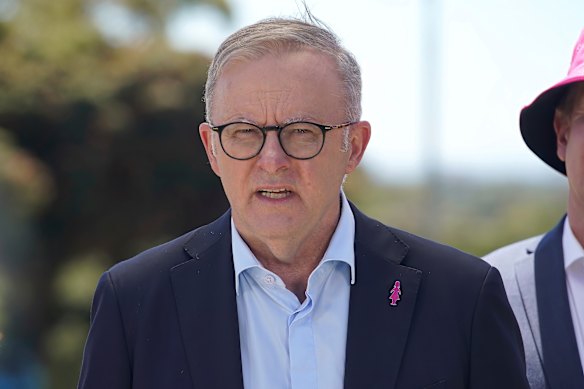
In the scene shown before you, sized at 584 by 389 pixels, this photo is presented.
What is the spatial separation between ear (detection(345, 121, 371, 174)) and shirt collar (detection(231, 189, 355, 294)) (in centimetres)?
15

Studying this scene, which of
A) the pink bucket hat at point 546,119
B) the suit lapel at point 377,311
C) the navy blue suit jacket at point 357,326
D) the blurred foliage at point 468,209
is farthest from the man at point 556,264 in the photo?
the blurred foliage at point 468,209

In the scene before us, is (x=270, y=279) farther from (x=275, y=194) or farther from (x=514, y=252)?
(x=514, y=252)

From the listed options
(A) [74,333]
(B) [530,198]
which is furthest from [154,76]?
(B) [530,198]

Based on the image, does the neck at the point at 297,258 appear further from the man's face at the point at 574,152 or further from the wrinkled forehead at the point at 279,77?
the man's face at the point at 574,152

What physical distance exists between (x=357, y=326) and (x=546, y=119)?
3.38 feet

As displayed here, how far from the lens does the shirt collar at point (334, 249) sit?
8.38ft

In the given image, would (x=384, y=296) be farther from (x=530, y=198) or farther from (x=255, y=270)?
(x=530, y=198)

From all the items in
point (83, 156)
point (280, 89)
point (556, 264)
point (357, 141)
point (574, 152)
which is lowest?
point (83, 156)

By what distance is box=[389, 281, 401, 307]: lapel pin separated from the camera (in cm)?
253

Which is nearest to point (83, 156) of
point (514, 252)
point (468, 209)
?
point (514, 252)

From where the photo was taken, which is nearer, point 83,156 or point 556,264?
point 556,264

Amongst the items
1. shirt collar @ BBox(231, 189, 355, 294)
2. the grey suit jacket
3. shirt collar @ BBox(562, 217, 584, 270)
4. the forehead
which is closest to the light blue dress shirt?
shirt collar @ BBox(231, 189, 355, 294)

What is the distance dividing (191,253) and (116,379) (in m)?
0.41

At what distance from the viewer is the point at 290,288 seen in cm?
258
